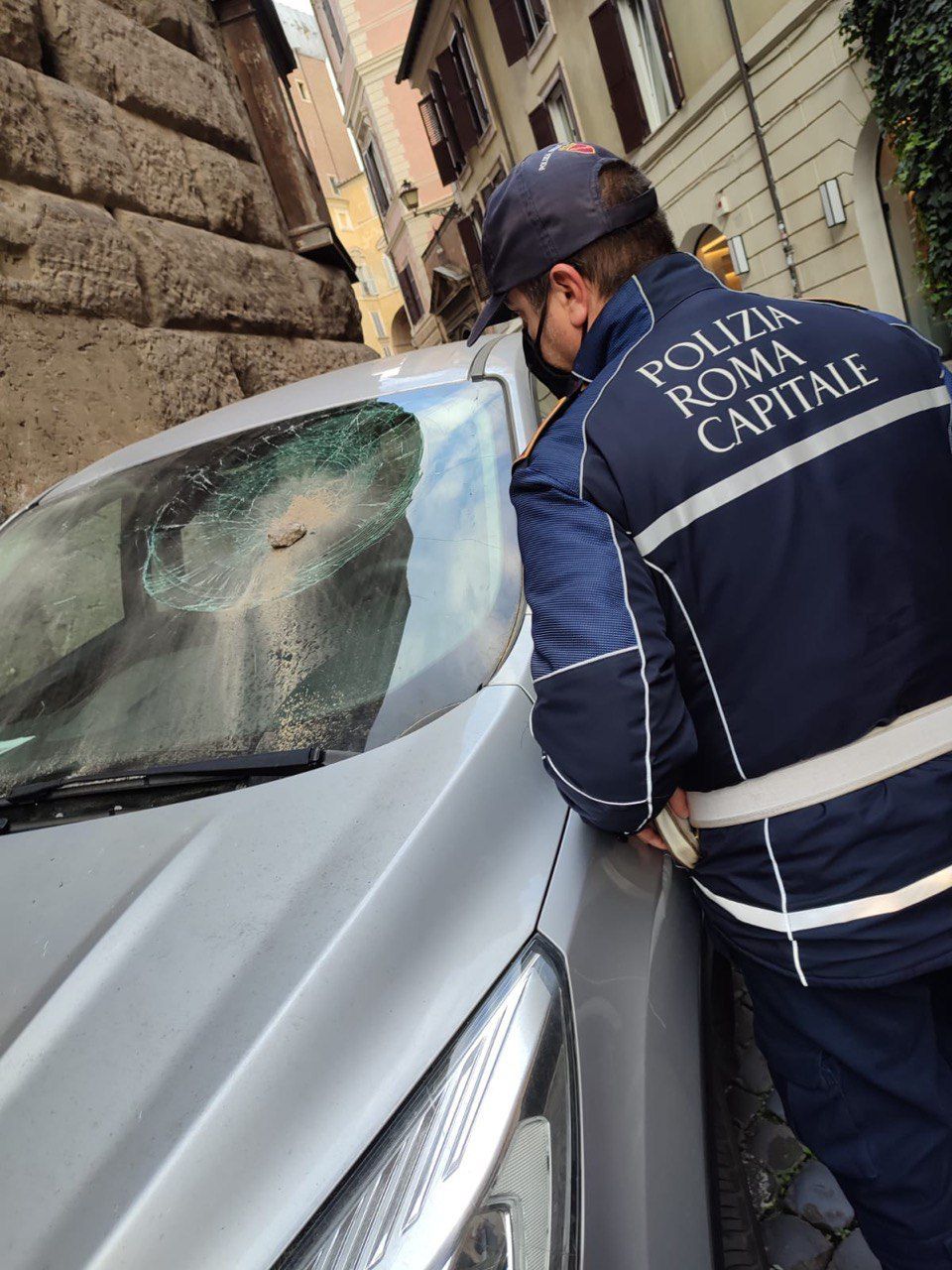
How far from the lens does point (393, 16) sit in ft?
91.9

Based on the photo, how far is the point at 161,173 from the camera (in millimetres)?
4848

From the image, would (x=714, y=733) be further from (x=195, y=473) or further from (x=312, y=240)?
(x=312, y=240)

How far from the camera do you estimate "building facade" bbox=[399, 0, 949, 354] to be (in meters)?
9.29

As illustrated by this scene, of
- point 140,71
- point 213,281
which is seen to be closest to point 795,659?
point 213,281

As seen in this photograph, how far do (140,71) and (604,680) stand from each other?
525 cm

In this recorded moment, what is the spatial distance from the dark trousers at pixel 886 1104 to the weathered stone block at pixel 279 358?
438cm

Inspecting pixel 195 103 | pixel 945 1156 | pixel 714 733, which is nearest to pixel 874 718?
pixel 714 733

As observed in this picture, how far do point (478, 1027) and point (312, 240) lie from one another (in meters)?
6.00

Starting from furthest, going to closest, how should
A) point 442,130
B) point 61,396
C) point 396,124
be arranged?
1. point 396,124
2. point 442,130
3. point 61,396

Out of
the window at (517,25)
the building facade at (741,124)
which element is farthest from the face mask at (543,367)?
the window at (517,25)

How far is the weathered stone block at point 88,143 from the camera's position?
13.9 ft

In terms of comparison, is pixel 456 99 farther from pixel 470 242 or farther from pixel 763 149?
pixel 763 149

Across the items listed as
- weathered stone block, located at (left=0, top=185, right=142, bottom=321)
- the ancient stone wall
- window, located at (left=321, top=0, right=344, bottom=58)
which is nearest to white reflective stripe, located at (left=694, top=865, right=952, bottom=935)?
the ancient stone wall

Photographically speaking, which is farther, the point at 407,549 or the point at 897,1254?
the point at 407,549
